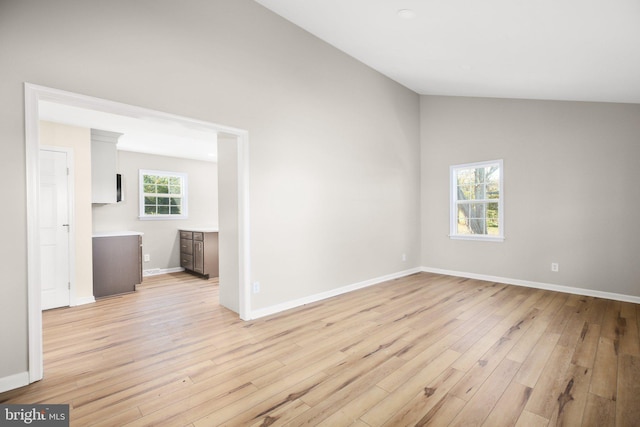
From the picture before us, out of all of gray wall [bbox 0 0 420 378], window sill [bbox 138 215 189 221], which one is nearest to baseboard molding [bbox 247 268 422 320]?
gray wall [bbox 0 0 420 378]

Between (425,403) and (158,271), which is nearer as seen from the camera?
(425,403)

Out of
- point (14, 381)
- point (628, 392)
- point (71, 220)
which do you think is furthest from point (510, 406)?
point (71, 220)

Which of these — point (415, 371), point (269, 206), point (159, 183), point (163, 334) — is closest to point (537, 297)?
point (415, 371)

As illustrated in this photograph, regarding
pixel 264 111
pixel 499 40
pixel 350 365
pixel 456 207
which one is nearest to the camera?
pixel 350 365

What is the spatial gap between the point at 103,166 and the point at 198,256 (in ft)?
7.03

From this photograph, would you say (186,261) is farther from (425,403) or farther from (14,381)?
(425,403)

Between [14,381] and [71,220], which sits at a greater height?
[71,220]

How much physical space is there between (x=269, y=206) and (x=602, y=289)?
4624 millimetres

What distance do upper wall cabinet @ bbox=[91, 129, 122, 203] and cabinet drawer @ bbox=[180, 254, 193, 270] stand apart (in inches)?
71.3

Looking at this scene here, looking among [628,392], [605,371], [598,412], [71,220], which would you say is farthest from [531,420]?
[71,220]

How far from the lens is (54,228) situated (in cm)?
385

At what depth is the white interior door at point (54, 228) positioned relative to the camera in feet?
12.4

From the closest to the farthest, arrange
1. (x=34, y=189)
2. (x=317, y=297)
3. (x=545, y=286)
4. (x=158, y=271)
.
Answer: (x=34, y=189)
(x=317, y=297)
(x=545, y=286)
(x=158, y=271)

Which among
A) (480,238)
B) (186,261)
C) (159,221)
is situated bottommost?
(186,261)
